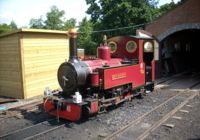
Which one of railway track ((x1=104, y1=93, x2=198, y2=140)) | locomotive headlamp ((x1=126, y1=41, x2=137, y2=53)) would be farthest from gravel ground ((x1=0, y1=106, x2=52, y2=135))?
locomotive headlamp ((x1=126, y1=41, x2=137, y2=53))

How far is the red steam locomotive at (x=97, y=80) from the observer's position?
859 centimetres

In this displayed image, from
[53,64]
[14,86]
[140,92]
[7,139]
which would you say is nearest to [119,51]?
[140,92]

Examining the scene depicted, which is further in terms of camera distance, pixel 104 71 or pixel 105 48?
pixel 105 48

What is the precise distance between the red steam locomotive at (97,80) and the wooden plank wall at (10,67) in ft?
11.0

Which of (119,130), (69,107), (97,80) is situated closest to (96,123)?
(69,107)

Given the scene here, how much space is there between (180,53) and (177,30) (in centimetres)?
614

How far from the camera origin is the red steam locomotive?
28.2 feet

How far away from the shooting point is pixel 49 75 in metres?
13.6

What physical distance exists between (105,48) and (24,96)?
14.8ft

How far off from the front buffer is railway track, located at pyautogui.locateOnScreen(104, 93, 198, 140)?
1.27 meters

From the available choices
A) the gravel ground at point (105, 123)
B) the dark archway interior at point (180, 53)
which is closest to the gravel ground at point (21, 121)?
the gravel ground at point (105, 123)

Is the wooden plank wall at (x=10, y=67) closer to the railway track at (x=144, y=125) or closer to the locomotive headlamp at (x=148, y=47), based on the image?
the locomotive headlamp at (x=148, y=47)

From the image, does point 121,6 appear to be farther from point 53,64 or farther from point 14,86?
point 14,86

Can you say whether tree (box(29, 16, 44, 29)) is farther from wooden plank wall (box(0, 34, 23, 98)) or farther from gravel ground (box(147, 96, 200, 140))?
gravel ground (box(147, 96, 200, 140))
